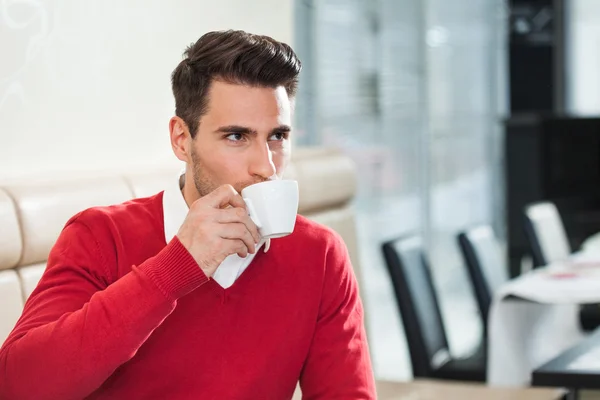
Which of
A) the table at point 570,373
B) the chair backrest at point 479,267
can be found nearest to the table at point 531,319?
the chair backrest at point 479,267

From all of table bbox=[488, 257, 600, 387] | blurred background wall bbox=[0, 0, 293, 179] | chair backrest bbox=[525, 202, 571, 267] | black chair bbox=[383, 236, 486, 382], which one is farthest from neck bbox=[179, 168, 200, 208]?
chair backrest bbox=[525, 202, 571, 267]

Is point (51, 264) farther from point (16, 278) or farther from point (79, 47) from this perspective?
point (79, 47)

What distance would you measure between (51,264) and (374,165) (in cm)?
358

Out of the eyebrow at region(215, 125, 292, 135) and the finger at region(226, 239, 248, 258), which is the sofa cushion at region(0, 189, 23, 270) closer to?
the eyebrow at region(215, 125, 292, 135)

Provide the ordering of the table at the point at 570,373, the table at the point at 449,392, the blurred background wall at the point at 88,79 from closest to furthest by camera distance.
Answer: the blurred background wall at the point at 88,79, the table at the point at 570,373, the table at the point at 449,392

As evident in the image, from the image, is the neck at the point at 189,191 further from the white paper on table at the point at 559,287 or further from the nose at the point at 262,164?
the white paper on table at the point at 559,287

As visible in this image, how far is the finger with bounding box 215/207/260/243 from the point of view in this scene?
1.25 metres

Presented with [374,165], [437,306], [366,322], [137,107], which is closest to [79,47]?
[137,107]

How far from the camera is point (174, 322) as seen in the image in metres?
1.45

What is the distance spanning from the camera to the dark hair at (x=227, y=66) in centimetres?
143

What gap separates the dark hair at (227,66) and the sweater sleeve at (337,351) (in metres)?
0.33

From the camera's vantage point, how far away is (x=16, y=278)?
167 cm

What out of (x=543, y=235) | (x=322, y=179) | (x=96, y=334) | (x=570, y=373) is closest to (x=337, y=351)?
(x=96, y=334)

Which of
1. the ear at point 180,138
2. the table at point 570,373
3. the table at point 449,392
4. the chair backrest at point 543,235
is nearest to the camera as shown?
the ear at point 180,138
